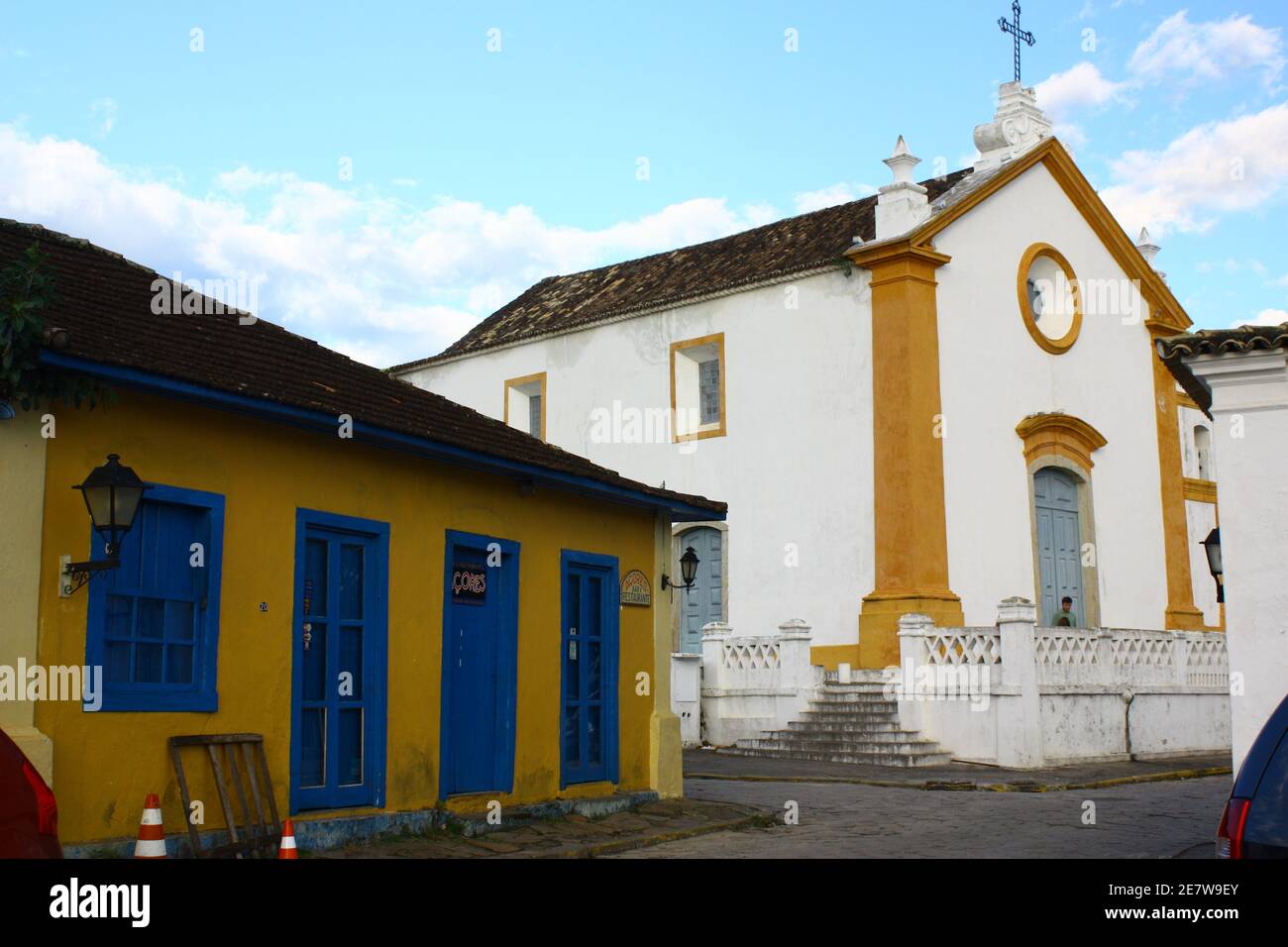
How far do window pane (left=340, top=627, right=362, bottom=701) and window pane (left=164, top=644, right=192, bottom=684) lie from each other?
141 centimetres

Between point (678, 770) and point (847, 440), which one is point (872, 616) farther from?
point (678, 770)

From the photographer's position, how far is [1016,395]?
23.1 metres

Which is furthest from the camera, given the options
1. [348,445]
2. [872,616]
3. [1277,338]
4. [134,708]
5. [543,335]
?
[543,335]

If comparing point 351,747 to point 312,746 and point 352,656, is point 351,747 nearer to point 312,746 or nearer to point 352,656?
point 312,746

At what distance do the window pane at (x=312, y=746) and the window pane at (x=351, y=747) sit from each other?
17cm

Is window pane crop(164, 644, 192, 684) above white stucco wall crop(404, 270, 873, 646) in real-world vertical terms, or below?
below

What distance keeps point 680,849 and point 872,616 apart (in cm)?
1012

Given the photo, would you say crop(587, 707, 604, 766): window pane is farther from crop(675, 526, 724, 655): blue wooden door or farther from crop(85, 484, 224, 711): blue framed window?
crop(675, 526, 724, 655): blue wooden door

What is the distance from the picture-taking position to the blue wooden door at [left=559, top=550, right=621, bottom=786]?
12.9m

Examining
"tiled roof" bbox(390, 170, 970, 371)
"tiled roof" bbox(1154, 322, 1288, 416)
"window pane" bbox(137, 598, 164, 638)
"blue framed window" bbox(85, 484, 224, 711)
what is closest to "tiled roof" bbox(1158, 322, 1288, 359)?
"tiled roof" bbox(1154, 322, 1288, 416)

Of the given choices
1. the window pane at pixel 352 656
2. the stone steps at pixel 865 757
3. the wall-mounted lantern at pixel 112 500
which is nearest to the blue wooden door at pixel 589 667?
the window pane at pixel 352 656

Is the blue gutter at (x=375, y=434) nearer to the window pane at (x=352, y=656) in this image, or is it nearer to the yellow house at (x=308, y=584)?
the yellow house at (x=308, y=584)

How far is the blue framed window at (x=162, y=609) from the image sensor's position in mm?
8812
